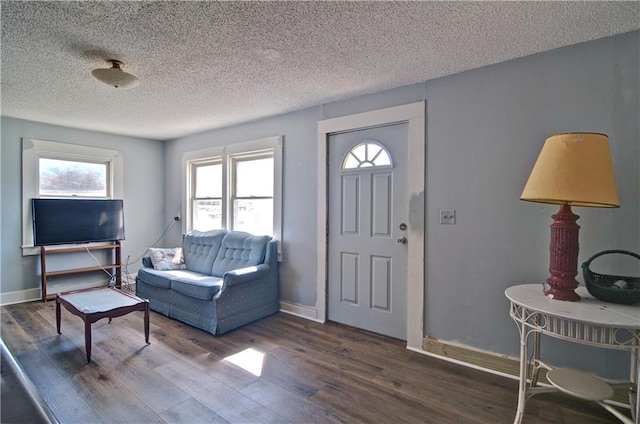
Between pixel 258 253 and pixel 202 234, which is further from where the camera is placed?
pixel 202 234

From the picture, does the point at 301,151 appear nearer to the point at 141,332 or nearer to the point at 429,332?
the point at 429,332

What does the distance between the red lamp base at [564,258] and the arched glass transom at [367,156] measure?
4.78 ft

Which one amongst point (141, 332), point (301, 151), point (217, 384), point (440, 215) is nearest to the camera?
point (217, 384)

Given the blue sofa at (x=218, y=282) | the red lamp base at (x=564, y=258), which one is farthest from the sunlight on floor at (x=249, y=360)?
the red lamp base at (x=564, y=258)

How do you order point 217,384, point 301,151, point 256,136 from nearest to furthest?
point 217,384 < point 301,151 < point 256,136

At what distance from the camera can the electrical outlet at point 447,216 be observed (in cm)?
255

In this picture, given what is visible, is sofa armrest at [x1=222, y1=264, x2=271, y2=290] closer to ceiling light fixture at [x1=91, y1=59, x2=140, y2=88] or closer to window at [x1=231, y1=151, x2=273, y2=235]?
window at [x1=231, y1=151, x2=273, y2=235]

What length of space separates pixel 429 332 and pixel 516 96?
1.97 metres

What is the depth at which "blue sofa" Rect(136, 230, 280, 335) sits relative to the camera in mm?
3045

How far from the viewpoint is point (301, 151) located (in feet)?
11.6

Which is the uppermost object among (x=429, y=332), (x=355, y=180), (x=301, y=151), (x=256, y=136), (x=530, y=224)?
(x=256, y=136)

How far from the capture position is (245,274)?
10.4 feet

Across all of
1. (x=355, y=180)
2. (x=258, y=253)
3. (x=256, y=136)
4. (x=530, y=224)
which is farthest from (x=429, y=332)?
(x=256, y=136)

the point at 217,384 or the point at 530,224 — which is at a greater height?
the point at 530,224
